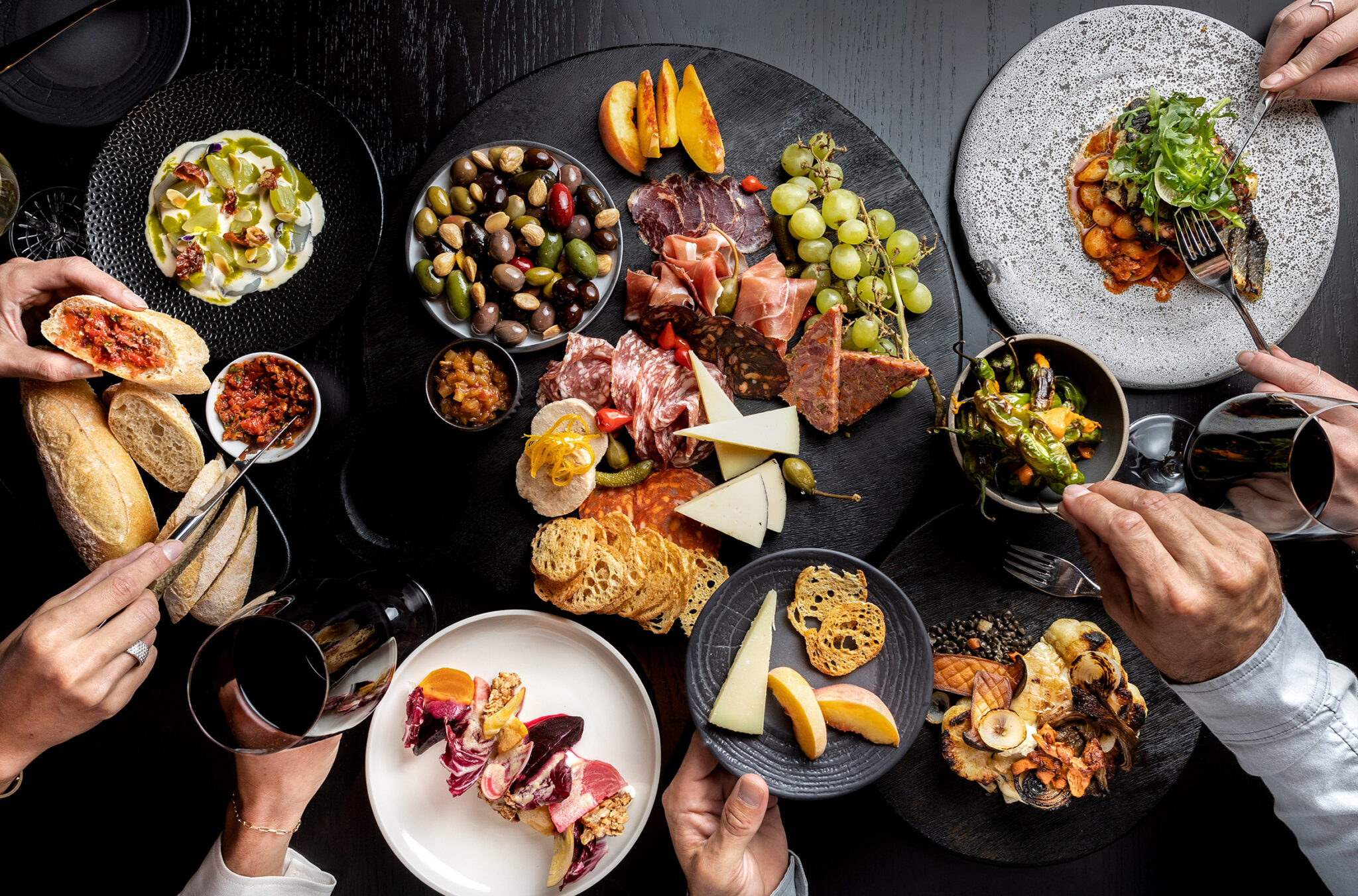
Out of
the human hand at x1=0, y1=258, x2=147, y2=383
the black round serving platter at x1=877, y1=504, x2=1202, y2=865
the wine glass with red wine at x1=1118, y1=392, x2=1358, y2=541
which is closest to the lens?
the wine glass with red wine at x1=1118, y1=392, x2=1358, y2=541

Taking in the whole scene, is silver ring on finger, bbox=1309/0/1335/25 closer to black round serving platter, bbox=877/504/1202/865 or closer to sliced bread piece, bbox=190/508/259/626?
black round serving platter, bbox=877/504/1202/865

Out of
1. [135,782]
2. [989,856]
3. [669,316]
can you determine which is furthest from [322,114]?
[989,856]

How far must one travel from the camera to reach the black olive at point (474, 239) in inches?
68.7

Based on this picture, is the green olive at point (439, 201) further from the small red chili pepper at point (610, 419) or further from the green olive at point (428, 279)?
the small red chili pepper at point (610, 419)

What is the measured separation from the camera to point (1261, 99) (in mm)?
1842

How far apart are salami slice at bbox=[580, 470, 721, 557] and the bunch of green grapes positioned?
468mm

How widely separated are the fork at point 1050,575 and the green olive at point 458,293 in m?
1.36

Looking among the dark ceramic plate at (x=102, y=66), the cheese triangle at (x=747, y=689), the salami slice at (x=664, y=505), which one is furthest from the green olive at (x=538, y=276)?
the dark ceramic plate at (x=102, y=66)

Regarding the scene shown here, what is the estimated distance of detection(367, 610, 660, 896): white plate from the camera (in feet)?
5.43

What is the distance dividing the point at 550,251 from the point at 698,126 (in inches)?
17.8

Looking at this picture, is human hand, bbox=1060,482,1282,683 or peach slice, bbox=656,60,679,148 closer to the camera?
human hand, bbox=1060,482,1282,683

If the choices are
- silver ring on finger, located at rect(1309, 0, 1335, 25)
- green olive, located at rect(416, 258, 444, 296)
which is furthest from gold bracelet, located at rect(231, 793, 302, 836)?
silver ring on finger, located at rect(1309, 0, 1335, 25)

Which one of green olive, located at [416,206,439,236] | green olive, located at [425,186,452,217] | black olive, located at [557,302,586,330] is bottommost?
black olive, located at [557,302,586,330]

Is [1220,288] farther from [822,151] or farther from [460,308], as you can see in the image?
[460,308]
